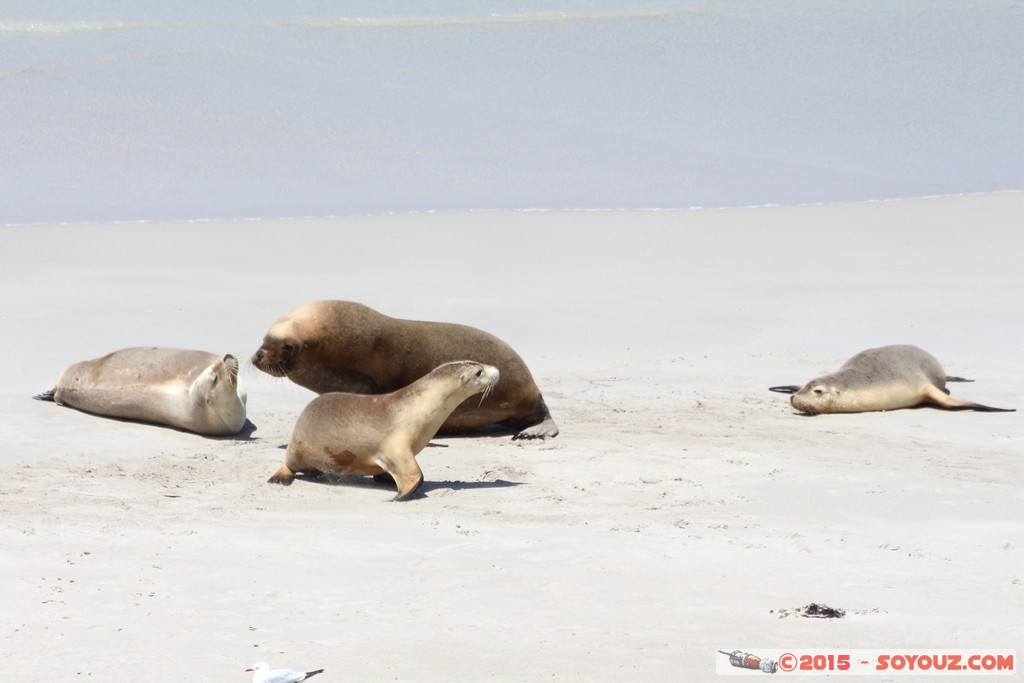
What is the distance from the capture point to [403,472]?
5629 mm

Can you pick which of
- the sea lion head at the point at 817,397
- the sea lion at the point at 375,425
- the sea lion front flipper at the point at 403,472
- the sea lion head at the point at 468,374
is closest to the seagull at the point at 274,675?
the sea lion front flipper at the point at 403,472

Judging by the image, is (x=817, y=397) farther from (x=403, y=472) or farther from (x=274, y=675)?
(x=274, y=675)

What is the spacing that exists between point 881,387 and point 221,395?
12.7 ft

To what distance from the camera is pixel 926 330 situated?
34.0 ft

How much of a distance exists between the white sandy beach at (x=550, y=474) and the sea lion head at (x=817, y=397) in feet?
0.59

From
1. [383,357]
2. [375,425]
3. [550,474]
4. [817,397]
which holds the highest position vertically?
[383,357]

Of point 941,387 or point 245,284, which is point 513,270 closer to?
point 245,284

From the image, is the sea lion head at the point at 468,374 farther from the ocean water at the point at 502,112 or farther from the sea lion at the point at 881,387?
the ocean water at the point at 502,112

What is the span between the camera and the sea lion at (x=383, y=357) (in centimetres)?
712

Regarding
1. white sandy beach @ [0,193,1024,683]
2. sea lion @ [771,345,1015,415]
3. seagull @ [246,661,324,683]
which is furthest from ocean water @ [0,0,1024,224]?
seagull @ [246,661,324,683]

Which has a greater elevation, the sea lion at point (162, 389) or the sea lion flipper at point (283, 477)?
the sea lion at point (162, 389)

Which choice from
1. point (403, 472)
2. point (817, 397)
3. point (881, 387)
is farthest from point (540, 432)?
point (881, 387)

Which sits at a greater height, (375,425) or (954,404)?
(375,425)

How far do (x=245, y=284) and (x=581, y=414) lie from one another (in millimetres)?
4010
